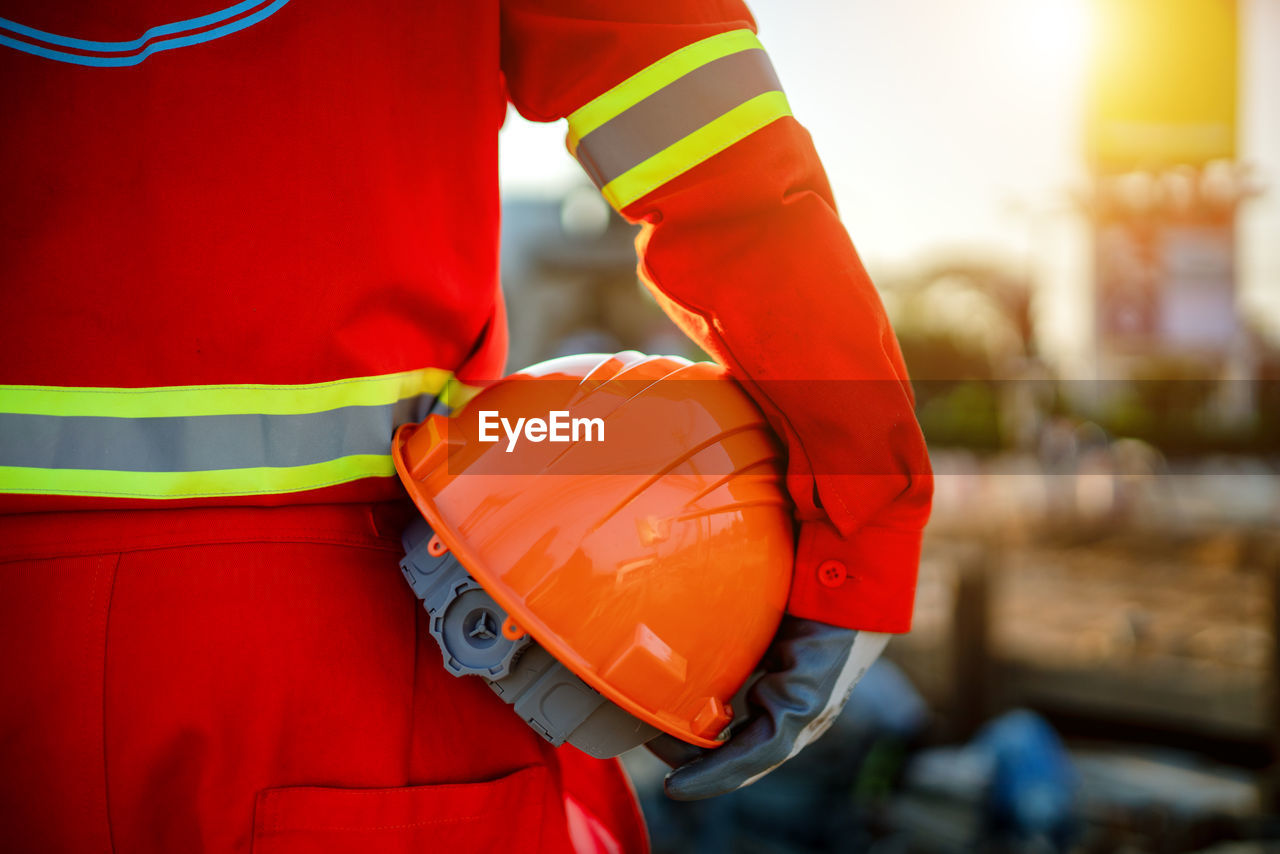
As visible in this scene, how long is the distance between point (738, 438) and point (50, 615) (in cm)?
85

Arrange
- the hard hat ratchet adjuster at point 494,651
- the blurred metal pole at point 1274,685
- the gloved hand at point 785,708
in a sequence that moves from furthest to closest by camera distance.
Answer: the blurred metal pole at point 1274,685
the gloved hand at point 785,708
the hard hat ratchet adjuster at point 494,651

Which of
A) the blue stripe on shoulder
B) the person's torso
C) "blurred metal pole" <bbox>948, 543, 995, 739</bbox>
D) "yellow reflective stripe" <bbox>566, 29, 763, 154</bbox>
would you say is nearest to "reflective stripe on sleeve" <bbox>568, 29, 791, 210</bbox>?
"yellow reflective stripe" <bbox>566, 29, 763, 154</bbox>

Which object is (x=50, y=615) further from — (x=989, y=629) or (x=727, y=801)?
(x=989, y=629)

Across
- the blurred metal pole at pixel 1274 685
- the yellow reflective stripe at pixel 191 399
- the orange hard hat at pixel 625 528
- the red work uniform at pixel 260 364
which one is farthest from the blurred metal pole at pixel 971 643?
the yellow reflective stripe at pixel 191 399

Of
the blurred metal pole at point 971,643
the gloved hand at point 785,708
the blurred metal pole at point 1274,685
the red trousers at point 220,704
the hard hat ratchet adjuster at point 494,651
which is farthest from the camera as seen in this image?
the blurred metal pole at point 971,643

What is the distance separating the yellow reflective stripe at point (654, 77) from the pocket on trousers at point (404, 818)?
0.84 metres

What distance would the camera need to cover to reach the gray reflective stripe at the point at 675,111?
119cm

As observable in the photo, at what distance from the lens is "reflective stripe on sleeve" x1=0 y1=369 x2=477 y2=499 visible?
3.43 ft

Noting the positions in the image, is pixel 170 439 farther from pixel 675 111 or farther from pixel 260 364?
pixel 675 111

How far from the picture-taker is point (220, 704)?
104cm

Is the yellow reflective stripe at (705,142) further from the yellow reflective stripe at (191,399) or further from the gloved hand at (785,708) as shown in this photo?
the gloved hand at (785,708)

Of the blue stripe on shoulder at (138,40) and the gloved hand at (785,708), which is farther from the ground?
the blue stripe on shoulder at (138,40)

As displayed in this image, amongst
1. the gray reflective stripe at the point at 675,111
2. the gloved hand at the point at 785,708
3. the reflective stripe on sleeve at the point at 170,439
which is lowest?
the gloved hand at the point at 785,708

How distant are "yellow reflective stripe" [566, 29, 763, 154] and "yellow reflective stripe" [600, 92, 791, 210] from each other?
74 mm
